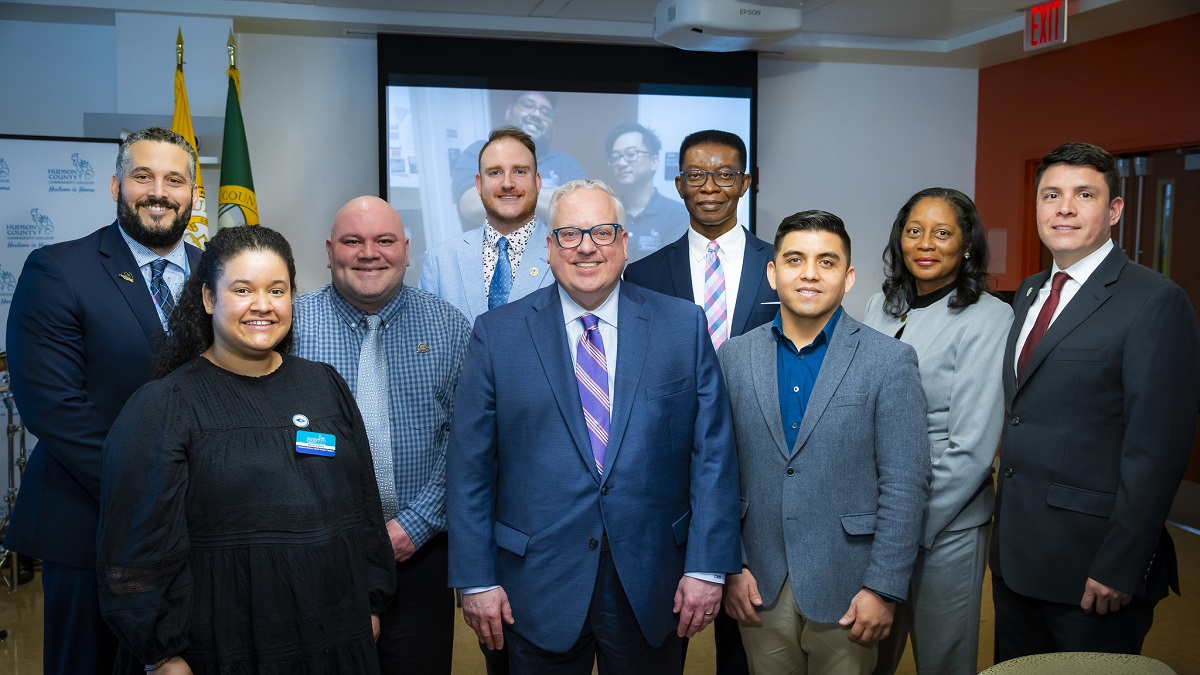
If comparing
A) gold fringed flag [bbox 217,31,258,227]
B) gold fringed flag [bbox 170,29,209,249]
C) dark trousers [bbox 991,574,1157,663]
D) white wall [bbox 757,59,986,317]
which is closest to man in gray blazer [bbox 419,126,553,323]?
dark trousers [bbox 991,574,1157,663]

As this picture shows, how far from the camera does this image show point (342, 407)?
199 cm

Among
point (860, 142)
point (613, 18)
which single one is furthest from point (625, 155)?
point (860, 142)

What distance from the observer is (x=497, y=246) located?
302 cm

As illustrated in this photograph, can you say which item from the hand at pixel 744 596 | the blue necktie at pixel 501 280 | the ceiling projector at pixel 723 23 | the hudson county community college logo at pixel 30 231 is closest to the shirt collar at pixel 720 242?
the blue necktie at pixel 501 280

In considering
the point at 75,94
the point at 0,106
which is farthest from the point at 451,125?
the point at 0,106

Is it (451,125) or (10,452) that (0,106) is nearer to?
(10,452)

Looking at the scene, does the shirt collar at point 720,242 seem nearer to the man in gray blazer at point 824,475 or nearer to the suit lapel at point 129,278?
the man in gray blazer at point 824,475

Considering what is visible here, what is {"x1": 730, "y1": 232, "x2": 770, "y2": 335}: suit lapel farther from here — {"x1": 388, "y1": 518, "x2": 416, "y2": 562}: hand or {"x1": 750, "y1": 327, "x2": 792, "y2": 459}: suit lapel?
{"x1": 388, "y1": 518, "x2": 416, "y2": 562}: hand

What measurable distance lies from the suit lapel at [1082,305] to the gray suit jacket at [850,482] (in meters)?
0.35

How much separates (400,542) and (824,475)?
105cm

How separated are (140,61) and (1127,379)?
5.51 meters

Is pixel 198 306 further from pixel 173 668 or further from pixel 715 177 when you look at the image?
pixel 715 177

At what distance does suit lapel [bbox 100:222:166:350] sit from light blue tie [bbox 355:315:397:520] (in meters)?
0.51

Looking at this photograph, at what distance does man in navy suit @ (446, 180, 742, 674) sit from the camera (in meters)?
2.06
